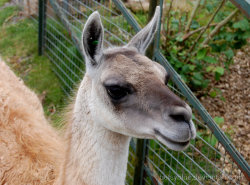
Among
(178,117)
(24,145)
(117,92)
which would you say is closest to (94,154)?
(117,92)

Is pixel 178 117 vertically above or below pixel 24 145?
above

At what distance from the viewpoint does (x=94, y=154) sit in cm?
266

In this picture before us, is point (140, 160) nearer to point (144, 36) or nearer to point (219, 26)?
point (144, 36)

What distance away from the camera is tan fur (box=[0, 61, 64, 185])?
10.1ft

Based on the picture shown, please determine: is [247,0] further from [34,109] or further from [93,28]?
[34,109]

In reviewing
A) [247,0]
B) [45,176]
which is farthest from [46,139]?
[247,0]

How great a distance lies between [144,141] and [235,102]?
1.93 m

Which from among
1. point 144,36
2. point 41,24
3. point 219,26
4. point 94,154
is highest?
point 144,36

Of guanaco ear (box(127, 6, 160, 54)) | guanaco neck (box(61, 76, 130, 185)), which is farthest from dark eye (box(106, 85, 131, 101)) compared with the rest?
guanaco ear (box(127, 6, 160, 54))

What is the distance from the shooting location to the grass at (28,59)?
19.5ft

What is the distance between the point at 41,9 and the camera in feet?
22.2

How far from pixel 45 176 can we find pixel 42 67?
382 centimetres

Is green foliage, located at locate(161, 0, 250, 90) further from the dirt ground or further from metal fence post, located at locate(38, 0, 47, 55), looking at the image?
metal fence post, located at locate(38, 0, 47, 55)

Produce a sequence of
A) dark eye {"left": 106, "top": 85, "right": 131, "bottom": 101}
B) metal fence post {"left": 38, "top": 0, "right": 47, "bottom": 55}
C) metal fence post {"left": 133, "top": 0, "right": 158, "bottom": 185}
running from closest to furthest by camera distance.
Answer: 1. dark eye {"left": 106, "top": 85, "right": 131, "bottom": 101}
2. metal fence post {"left": 133, "top": 0, "right": 158, "bottom": 185}
3. metal fence post {"left": 38, "top": 0, "right": 47, "bottom": 55}
